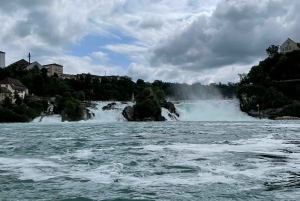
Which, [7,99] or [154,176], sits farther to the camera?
[7,99]

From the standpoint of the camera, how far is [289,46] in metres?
97.1

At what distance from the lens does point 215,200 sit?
19.7ft

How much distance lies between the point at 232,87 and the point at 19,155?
13807 centimetres

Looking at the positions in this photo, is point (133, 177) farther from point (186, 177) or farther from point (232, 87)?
point (232, 87)

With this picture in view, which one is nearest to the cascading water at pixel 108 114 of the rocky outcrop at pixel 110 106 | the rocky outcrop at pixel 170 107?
the rocky outcrop at pixel 110 106

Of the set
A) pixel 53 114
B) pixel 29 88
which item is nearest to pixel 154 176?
pixel 53 114

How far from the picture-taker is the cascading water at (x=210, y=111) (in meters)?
71.1

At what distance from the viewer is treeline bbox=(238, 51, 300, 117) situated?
2963 inches

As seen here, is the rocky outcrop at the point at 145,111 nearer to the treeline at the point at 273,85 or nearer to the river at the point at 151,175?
the treeline at the point at 273,85

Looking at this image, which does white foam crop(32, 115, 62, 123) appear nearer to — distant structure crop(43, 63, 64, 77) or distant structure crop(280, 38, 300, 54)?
distant structure crop(43, 63, 64, 77)

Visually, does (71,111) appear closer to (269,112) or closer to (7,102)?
(7,102)

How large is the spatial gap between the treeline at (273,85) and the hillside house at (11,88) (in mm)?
50217

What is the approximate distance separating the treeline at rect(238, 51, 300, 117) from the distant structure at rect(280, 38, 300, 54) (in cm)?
856

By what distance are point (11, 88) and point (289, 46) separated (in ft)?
251
